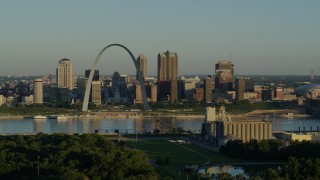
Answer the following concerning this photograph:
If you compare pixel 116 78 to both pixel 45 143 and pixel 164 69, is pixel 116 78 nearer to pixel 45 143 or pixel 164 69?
pixel 164 69

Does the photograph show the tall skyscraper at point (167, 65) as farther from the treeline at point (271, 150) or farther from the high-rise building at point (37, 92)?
the treeline at point (271, 150)

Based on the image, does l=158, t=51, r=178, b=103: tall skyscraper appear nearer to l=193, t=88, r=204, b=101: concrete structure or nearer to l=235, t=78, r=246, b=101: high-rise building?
l=193, t=88, r=204, b=101: concrete structure

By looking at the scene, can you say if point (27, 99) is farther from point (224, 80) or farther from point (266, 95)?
point (266, 95)

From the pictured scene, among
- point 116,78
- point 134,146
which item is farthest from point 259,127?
point 116,78

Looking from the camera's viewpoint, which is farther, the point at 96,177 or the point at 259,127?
the point at 259,127

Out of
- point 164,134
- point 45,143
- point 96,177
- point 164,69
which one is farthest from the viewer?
point 164,69

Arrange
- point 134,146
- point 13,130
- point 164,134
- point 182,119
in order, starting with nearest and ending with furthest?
1. point 134,146
2. point 164,134
3. point 13,130
4. point 182,119

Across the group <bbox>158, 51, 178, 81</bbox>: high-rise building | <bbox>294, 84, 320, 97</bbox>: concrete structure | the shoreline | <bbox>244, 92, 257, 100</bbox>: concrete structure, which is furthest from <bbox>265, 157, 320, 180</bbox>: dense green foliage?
<bbox>158, 51, 178, 81</bbox>: high-rise building
